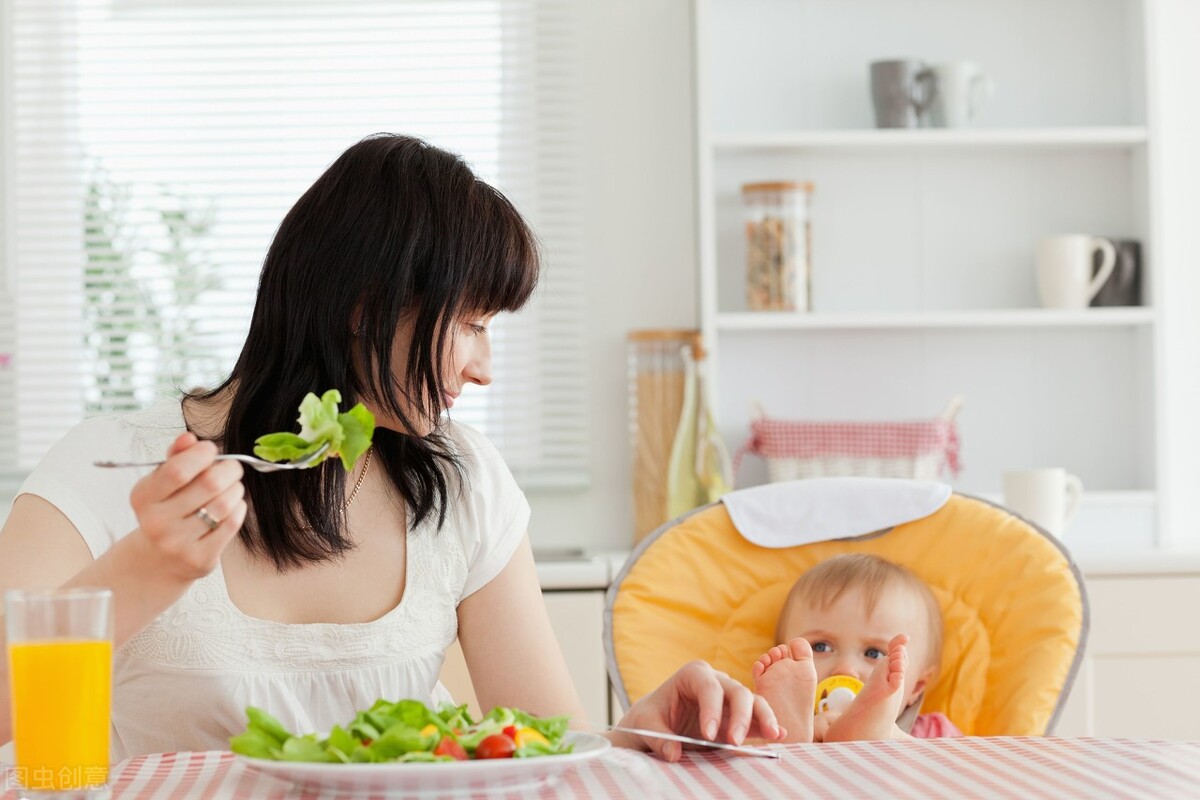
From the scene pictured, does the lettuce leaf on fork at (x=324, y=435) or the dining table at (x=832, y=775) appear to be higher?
the lettuce leaf on fork at (x=324, y=435)

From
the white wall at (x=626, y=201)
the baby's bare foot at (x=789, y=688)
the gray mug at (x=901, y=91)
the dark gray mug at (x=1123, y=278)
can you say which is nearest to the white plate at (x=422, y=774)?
the baby's bare foot at (x=789, y=688)

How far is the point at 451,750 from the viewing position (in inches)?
38.0

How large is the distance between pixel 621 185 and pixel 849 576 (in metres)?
1.49

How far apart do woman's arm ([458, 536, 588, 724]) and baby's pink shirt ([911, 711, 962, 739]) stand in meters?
0.46

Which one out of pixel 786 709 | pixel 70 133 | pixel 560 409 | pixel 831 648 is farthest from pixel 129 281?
pixel 786 709

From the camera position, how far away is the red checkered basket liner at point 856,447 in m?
A: 2.73

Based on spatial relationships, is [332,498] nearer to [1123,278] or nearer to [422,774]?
[422,774]

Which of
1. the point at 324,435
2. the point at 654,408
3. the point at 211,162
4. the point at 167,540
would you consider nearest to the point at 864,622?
the point at 324,435

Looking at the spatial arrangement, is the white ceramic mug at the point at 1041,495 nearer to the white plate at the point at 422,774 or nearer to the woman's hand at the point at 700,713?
the woman's hand at the point at 700,713

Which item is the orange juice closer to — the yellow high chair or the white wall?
the yellow high chair

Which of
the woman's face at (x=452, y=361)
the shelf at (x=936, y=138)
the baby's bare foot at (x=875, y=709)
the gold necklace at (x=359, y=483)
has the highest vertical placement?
the shelf at (x=936, y=138)

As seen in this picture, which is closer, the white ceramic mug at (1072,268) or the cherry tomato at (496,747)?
the cherry tomato at (496,747)

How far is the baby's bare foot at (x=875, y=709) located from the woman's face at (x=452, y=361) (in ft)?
1.71

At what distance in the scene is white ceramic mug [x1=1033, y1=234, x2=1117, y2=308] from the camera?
9.22 ft
